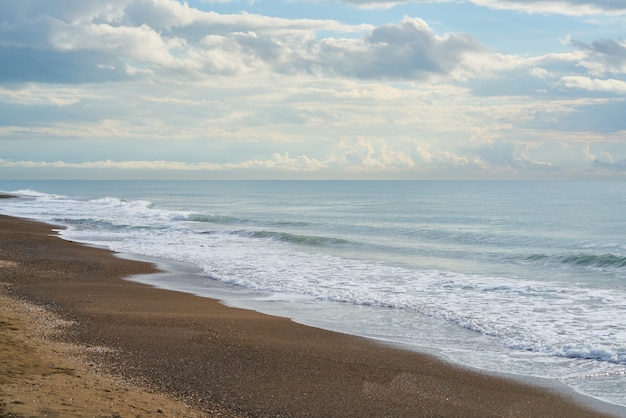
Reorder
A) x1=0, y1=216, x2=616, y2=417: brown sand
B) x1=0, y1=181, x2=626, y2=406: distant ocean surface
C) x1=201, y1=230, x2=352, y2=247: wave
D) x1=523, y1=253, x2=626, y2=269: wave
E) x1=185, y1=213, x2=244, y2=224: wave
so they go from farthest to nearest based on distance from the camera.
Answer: x1=185, y1=213, x2=244, y2=224: wave, x1=201, y1=230, x2=352, y2=247: wave, x1=523, y1=253, x2=626, y2=269: wave, x1=0, y1=181, x2=626, y2=406: distant ocean surface, x1=0, y1=216, x2=616, y2=417: brown sand

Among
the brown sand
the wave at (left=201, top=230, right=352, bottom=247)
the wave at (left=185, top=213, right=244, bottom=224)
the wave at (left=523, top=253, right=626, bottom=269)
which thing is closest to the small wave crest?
the wave at (left=201, top=230, right=352, bottom=247)

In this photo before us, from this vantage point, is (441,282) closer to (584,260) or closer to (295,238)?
(584,260)

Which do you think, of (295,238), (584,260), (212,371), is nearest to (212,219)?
(295,238)

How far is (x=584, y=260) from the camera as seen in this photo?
26969mm

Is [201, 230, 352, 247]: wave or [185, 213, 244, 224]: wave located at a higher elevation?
[185, 213, 244, 224]: wave

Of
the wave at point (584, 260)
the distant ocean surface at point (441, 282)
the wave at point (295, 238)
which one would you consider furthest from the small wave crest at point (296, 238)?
the wave at point (584, 260)

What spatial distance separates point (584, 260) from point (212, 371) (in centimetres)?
2203

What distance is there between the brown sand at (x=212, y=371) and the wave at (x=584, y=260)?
17387mm

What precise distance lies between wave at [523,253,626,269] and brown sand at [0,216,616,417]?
1739 cm

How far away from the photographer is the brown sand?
26.2 feet

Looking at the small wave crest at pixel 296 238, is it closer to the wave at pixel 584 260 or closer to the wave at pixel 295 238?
the wave at pixel 295 238

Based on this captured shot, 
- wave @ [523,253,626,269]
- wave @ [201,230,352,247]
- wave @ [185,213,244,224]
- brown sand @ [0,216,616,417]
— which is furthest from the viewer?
wave @ [185,213,244,224]

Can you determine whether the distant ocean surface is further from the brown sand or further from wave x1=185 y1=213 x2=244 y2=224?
wave x1=185 y1=213 x2=244 y2=224

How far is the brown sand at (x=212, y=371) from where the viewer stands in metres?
7.98
